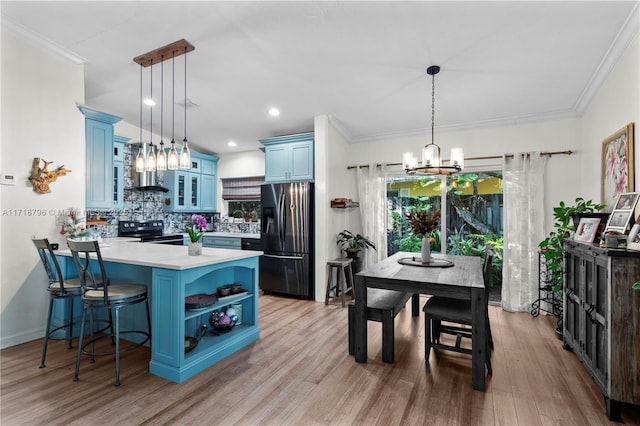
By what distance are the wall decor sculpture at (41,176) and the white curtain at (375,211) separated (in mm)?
3863

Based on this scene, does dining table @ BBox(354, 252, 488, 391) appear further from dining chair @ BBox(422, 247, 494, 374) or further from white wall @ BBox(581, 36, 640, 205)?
white wall @ BBox(581, 36, 640, 205)

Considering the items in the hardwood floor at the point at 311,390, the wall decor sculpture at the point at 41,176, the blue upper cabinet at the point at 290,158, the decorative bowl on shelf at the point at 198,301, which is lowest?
the hardwood floor at the point at 311,390

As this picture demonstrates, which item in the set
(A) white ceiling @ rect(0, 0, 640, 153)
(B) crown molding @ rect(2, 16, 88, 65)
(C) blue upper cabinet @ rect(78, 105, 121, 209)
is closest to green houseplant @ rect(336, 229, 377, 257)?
(A) white ceiling @ rect(0, 0, 640, 153)

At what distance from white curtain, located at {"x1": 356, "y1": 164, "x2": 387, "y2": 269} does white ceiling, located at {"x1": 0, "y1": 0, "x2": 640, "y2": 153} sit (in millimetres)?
894

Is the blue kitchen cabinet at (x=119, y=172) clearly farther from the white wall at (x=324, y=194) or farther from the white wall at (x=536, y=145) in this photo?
the white wall at (x=536, y=145)

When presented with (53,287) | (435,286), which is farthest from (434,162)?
(53,287)

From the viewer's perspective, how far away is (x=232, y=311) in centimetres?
282

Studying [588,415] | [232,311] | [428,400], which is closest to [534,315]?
[588,415]

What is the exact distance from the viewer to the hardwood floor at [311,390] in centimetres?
183

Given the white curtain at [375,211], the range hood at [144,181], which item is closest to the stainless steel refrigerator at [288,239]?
the white curtain at [375,211]

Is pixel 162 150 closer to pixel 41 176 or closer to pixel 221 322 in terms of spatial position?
pixel 41 176

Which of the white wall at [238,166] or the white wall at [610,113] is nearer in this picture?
→ the white wall at [610,113]

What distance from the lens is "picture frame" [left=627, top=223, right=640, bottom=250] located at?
1974 millimetres

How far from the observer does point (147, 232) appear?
16.7ft
